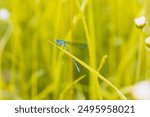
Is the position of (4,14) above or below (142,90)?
above

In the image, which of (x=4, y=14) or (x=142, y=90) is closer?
(x=142, y=90)

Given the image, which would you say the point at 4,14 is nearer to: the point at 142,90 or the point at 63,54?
the point at 63,54

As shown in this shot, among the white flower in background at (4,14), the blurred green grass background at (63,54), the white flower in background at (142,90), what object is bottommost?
the white flower in background at (142,90)

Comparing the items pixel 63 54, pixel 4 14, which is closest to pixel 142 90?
pixel 63 54

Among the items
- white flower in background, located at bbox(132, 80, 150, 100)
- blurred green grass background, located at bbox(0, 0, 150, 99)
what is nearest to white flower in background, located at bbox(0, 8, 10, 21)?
blurred green grass background, located at bbox(0, 0, 150, 99)

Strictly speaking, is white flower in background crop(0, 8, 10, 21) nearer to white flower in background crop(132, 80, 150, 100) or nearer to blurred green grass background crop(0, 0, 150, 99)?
blurred green grass background crop(0, 0, 150, 99)

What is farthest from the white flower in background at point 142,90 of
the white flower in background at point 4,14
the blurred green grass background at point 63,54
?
the white flower in background at point 4,14

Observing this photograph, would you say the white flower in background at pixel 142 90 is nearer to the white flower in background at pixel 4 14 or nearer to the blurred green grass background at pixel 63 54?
the blurred green grass background at pixel 63 54
